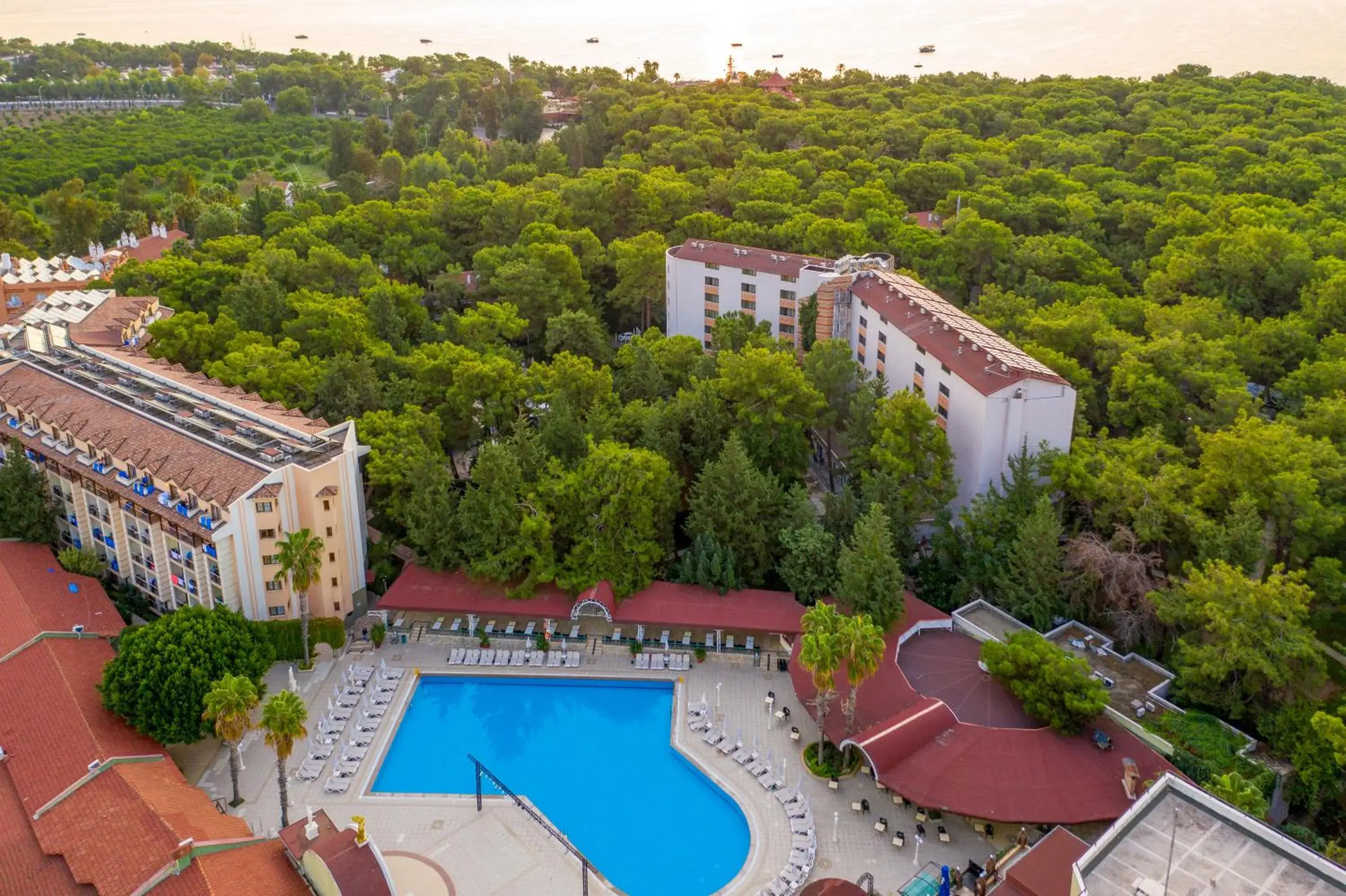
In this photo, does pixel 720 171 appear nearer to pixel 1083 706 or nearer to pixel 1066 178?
pixel 1066 178

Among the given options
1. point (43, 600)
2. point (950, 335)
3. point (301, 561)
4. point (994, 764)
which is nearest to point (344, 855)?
point (301, 561)

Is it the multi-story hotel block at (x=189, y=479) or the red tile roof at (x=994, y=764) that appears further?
the multi-story hotel block at (x=189, y=479)

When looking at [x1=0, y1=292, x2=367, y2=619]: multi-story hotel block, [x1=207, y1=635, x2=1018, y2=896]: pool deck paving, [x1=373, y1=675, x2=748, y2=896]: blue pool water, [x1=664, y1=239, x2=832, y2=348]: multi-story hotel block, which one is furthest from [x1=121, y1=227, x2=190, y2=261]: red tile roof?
[x1=373, y1=675, x2=748, y2=896]: blue pool water

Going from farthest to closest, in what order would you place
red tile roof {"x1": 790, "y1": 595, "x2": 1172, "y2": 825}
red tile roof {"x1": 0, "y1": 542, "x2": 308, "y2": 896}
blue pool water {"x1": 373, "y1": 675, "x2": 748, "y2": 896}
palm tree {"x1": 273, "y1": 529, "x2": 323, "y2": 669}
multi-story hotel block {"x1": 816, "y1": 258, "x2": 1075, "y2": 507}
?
1. multi-story hotel block {"x1": 816, "y1": 258, "x2": 1075, "y2": 507}
2. palm tree {"x1": 273, "y1": 529, "x2": 323, "y2": 669}
3. blue pool water {"x1": 373, "y1": 675, "x2": 748, "y2": 896}
4. red tile roof {"x1": 790, "y1": 595, "x2": 1172, "y2": 825}
5. red tile roof {"x1": 0, "y1": 542, "x2": 308, "y2": 896}

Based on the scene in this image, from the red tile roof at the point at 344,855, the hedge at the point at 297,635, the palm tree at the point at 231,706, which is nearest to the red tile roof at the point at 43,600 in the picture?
the hedge at the point at 297,635

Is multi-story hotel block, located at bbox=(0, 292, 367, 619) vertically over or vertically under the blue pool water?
over

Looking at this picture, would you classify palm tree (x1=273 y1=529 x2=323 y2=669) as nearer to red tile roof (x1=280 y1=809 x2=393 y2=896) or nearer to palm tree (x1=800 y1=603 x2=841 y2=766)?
red tile roof (x1=280 y1=809 x2=393 y2=896)

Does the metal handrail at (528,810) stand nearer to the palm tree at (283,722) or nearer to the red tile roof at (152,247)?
the palm tree at (283,722)
